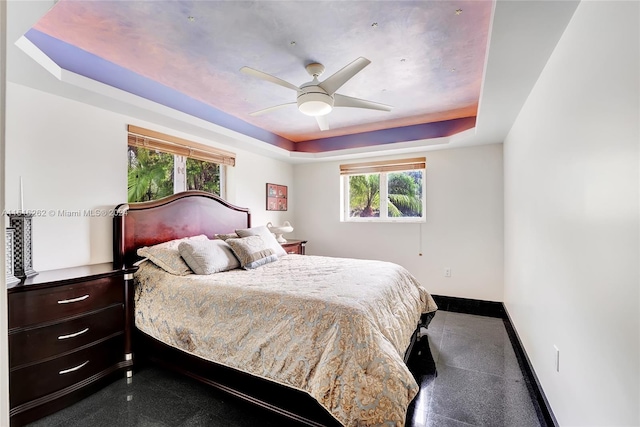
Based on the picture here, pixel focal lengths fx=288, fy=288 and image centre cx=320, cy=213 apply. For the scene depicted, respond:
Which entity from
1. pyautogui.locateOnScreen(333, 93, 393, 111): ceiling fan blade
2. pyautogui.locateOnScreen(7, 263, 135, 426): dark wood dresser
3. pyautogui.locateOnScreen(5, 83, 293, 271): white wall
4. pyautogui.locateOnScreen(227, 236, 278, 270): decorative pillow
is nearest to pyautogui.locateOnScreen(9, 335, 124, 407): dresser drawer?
pyautogui.locateOnScreen(7, 263, 135, 426): dark wood dresser

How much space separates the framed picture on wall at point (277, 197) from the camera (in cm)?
462

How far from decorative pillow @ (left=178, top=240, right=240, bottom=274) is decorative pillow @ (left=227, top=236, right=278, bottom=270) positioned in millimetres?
85

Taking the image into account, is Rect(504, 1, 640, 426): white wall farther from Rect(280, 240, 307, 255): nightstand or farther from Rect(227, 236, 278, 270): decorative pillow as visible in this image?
Rect(280, 240, 307, 255): nightstand

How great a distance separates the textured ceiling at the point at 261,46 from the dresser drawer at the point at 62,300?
162 cm

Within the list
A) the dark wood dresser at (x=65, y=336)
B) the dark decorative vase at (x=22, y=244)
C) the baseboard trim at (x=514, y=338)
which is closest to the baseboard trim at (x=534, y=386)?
the baseboard trim at (x=514, y=338)

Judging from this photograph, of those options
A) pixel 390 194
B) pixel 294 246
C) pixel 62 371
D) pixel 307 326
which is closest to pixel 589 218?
pixel 307 326

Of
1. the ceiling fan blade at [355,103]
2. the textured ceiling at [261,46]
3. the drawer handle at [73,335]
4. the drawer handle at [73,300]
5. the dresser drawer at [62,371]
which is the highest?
the textured ceiling at [261,46]

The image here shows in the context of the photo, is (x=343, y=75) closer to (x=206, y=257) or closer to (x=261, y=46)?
(x=261, y=46)

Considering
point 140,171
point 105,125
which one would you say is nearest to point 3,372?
point 105,125

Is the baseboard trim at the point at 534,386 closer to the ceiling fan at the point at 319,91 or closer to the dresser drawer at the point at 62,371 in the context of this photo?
the ceiling fan at the point at 319,91

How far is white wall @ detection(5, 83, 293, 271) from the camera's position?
2.09m

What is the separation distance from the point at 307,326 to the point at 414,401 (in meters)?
1.02

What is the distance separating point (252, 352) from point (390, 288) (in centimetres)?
110

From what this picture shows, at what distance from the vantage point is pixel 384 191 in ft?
14.9
